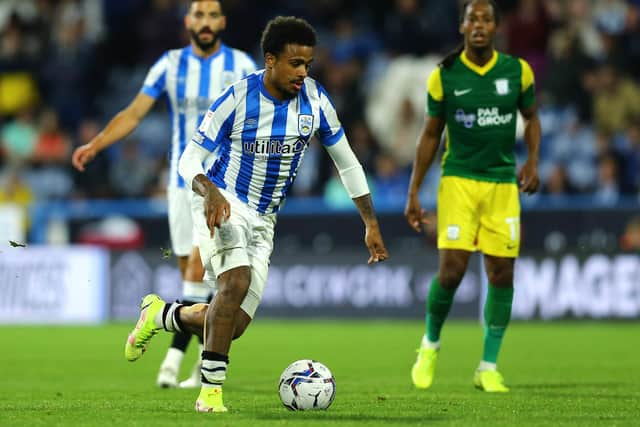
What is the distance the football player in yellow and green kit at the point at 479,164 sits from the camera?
8.74m

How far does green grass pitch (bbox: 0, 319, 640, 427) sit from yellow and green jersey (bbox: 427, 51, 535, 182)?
1.46m

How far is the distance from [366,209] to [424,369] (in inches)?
76.8

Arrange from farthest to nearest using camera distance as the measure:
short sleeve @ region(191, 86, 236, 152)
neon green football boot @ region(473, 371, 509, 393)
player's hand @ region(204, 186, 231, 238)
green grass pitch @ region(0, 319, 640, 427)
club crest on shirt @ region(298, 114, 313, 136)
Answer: neon green football boot @ region(473, 371, 509, 393)
club crest on shirt @ region(298, 114, 313, 136)
short sleeve @ region(191, 86, 236, 152)
green grass pitch @ region(0, 319, 640, 427)
player's hand @ region(204, 186, 231, 238)

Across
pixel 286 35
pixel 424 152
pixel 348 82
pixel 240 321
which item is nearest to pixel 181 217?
pixel 424 152

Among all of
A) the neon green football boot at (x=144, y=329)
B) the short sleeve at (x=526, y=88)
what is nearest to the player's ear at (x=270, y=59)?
the neon green football boot at (x=144, y=329)

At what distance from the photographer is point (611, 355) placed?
37.8ft

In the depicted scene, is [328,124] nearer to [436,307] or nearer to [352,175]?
[352,175]

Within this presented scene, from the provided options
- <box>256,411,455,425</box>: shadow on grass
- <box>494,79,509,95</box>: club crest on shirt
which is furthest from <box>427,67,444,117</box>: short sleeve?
<box>256,411,455,425</box>: shadow on grass

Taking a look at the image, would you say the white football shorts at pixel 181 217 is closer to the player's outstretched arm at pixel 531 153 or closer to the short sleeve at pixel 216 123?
the player's outstretched arm at pixel 531 153

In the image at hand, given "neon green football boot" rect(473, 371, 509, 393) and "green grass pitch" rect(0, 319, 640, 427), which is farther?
"neon green football boot" rect(473, 371, 509, 393)

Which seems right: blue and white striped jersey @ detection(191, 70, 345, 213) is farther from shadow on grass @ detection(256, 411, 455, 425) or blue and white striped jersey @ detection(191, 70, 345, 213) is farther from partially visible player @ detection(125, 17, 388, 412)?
shadow on grass @ detection(256, 411, 455, 425)

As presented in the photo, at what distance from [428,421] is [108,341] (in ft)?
26.3

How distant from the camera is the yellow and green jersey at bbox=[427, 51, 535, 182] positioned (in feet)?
28.7

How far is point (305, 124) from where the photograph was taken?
709cm
